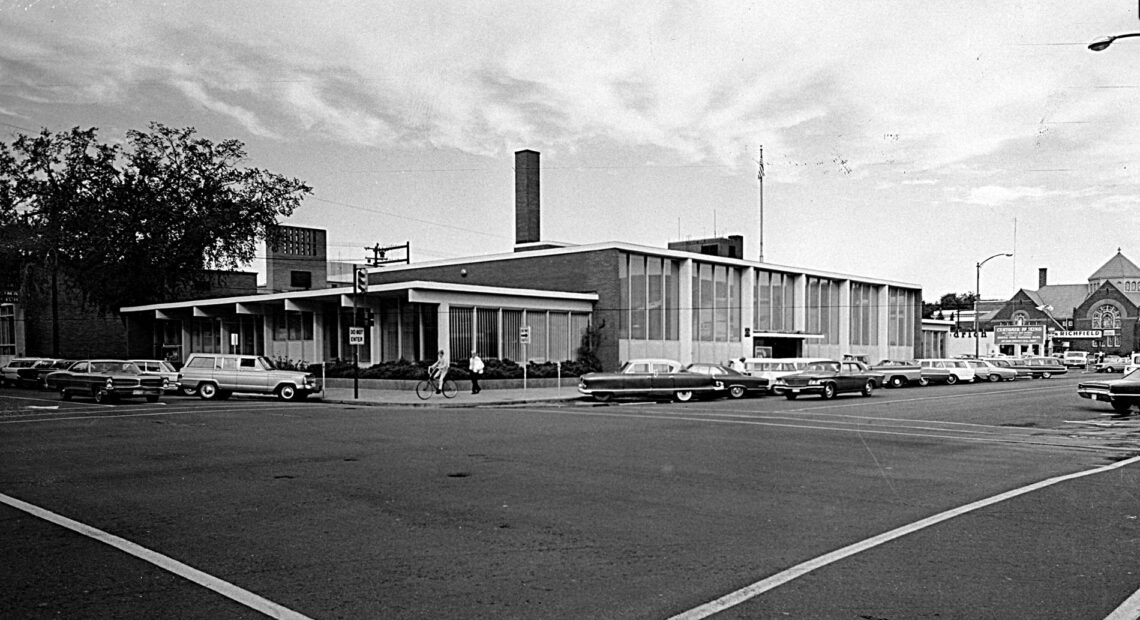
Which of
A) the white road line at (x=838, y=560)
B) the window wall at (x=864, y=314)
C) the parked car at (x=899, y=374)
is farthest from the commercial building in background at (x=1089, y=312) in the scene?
the white road line at (x=838, y=560)

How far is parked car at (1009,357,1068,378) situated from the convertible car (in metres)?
35.9

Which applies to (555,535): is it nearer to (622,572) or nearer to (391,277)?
(622,572)

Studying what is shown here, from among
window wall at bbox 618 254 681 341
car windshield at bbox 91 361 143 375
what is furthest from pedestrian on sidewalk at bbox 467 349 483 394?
window wall at bbox 618 254 681 341

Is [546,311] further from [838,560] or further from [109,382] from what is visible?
[838,560]

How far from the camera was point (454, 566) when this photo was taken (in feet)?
24.7

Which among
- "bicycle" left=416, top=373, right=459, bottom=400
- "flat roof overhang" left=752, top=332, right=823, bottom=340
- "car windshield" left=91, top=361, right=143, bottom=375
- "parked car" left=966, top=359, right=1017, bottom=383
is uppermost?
"flat roof overhang" left=752, top=332, right=823, bottom=340

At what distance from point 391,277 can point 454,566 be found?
51841 mm

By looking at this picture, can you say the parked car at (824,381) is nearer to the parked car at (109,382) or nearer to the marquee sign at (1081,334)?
the parked car at (109,382)

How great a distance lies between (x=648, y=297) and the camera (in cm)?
4762

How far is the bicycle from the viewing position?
34031mm

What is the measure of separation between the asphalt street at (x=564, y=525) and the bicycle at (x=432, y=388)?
15059 millimetres

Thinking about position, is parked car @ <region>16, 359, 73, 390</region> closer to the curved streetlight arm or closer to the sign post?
the sign post

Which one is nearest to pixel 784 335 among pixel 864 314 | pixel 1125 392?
pixel 864 314

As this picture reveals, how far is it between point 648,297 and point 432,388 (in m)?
15.2
